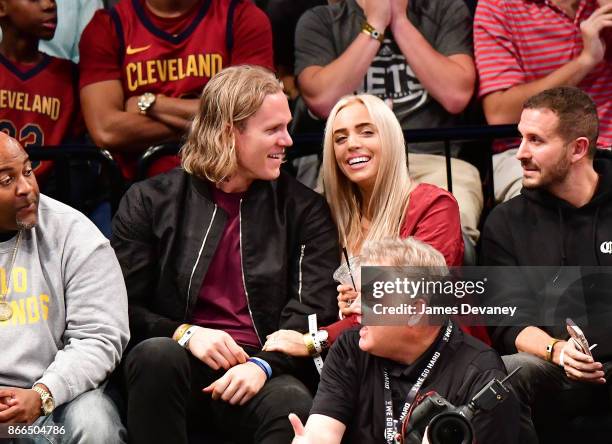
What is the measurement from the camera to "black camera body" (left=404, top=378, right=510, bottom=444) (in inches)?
97.5

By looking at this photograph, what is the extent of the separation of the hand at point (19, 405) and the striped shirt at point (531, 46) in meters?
2.08

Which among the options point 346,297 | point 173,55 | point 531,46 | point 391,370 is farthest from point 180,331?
point 531,46

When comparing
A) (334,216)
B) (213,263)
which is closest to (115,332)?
(213,263)

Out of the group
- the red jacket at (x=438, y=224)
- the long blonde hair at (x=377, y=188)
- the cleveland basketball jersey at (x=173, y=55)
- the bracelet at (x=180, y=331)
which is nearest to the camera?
the bracelet at (x=180, y=331)

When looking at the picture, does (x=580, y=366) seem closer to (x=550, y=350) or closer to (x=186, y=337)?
(x=550, y=350)

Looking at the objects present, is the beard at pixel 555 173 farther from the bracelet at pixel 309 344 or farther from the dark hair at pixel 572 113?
the bracelet at pixel 309 344

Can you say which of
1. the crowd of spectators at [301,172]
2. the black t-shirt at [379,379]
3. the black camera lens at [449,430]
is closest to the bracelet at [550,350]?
the crowd of spectators at [301,172]

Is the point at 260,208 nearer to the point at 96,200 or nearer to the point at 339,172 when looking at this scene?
the point at 339,172

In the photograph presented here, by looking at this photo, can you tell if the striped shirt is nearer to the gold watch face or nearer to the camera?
the camera

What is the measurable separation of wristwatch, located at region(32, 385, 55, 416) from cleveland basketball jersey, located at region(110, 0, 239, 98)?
147 centimetres

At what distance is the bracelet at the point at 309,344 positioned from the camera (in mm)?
3350

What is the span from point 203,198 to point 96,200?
2.63 ft

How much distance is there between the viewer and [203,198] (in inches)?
140

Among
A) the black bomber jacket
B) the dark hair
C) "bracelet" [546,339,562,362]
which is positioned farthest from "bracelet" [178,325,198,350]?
the dark hair
